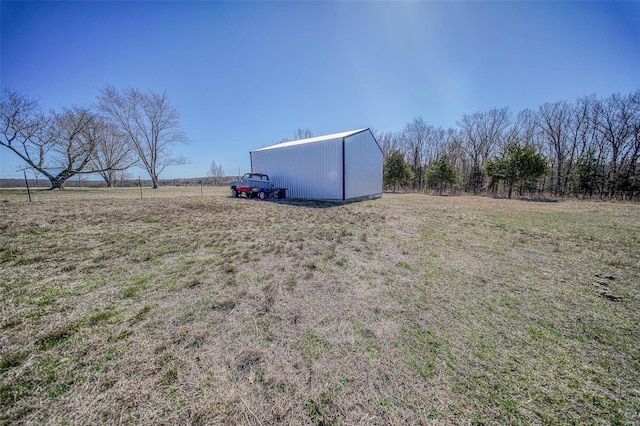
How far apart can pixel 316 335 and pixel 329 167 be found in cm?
1233

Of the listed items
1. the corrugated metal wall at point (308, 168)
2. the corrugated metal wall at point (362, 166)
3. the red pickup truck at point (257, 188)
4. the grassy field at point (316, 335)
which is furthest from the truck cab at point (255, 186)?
the grassy field at point (316, 335)

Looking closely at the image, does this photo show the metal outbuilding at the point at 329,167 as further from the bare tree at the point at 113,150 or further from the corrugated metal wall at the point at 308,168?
the bare tree at the point at 113,150

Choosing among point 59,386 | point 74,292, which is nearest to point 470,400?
point 59,386

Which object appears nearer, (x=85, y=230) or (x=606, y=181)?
(x=85, y=230)

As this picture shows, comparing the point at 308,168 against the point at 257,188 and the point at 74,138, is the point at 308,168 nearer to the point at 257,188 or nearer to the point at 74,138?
the point at 257,188

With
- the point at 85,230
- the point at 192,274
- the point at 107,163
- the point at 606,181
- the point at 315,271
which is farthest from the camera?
the point at 107,163

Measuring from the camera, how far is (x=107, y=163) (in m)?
28.1

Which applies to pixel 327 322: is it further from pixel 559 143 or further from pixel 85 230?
pixel 559 143

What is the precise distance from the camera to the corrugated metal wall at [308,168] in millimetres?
13656

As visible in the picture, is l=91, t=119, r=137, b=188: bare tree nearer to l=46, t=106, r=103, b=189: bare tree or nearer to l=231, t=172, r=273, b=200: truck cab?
l=46, t=106, r=103, b=189: bare tree

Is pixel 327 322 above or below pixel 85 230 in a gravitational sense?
below

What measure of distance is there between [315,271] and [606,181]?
97.7 ft

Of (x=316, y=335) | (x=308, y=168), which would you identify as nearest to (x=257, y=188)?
(x=308, y=168)

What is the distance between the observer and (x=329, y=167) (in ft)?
45.2
